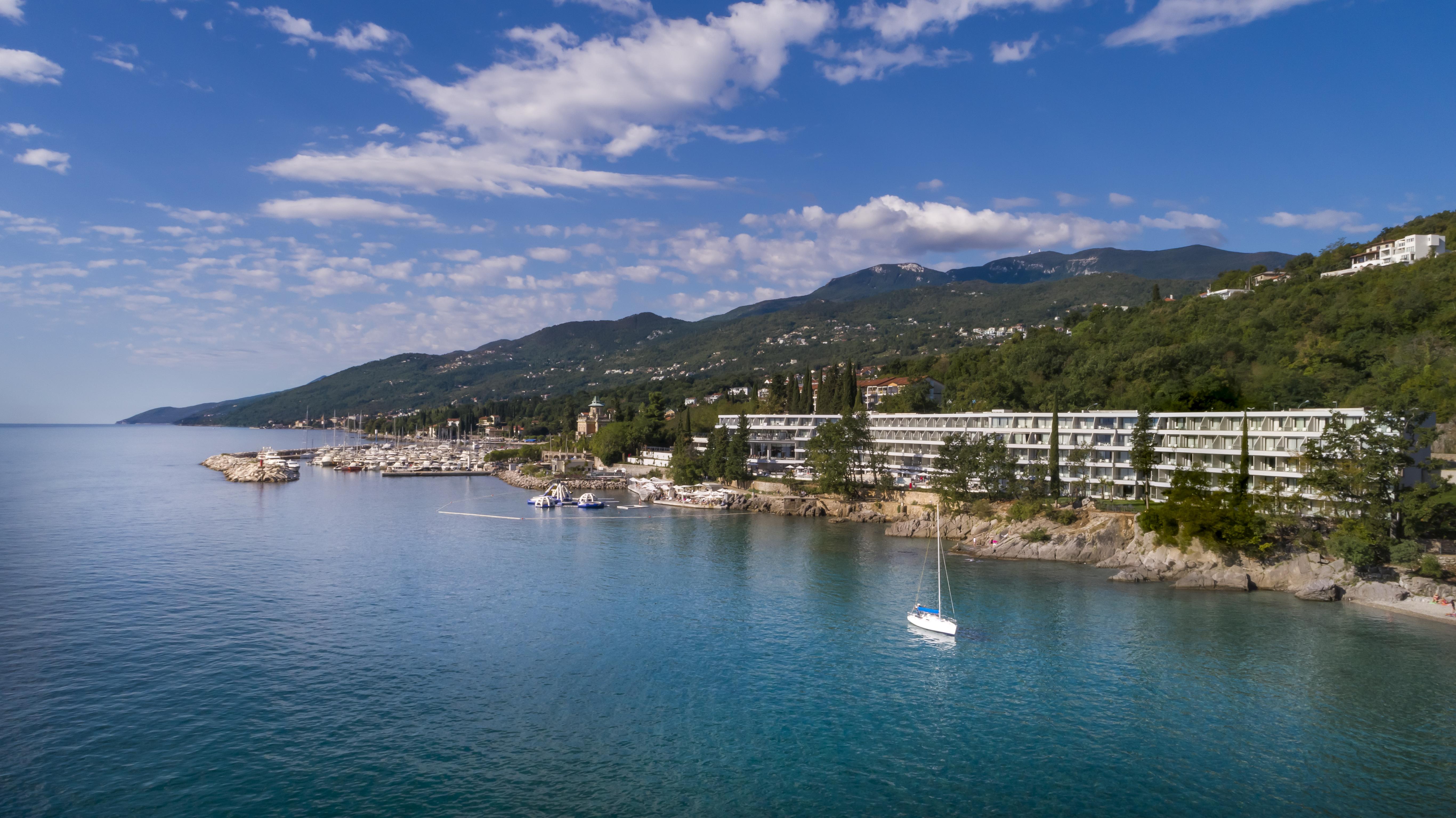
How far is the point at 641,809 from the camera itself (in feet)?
49.4

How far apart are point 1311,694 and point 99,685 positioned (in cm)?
3263

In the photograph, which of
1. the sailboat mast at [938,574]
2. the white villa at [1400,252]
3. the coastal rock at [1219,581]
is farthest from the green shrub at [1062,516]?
the white villa at [1400,252]

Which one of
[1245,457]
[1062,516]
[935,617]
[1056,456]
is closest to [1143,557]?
[1062,516]

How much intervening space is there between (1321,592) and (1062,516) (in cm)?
1272

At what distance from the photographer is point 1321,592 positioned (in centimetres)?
3097

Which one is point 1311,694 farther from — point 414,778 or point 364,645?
point 364,645

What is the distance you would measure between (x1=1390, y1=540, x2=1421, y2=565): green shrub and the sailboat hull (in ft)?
61.9

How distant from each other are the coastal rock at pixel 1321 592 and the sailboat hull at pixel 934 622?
51.4 ft

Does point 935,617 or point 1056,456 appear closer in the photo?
point 935,617

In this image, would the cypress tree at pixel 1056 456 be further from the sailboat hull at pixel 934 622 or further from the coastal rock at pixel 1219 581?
the sailboat hull at pixel 934 622

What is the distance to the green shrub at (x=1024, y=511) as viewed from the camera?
43.8m

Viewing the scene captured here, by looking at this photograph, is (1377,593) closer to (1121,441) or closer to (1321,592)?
(1321,592)

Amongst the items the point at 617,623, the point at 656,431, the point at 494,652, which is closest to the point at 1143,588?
the point at 617,623

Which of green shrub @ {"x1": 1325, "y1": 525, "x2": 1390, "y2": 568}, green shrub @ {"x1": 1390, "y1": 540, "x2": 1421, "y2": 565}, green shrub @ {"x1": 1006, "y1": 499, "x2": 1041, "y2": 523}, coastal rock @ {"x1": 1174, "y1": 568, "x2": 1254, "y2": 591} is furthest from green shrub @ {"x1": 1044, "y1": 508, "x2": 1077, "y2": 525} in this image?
green shrub @ {"x1": 1390, "y1": 540, "x2": 1421, "y2": 565}
